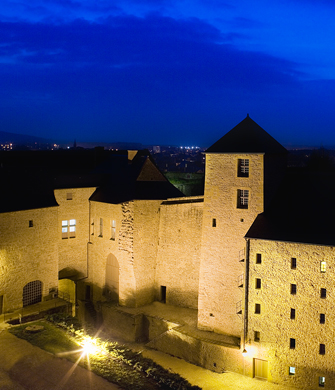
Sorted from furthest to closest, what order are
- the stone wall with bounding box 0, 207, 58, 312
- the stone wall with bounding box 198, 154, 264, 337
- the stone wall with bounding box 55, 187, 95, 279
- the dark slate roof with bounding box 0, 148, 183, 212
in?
the stone wall with bounding box 55, 187, 95, 279, the dark slate roof with bounding box 0, 148, 183, 212, the stone wall with bounding box 0, 207, 58, 312, the stone wall with bounding box 198, 154, 264, 337

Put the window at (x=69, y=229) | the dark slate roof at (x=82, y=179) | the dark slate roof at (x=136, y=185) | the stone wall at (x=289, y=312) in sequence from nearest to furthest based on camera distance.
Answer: the stone wall at (x=289, y=312) < the dark slate roof at (x=82, y=179) < the dark slate roof at (x=136, y=185) < the window at (x=69, y=229)

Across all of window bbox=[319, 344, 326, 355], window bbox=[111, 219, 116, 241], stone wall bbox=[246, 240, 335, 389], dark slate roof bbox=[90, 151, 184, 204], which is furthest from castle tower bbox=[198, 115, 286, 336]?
window bbox=[111, 219, 116, 241]

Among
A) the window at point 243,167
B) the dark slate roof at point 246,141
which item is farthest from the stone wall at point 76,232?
the window at point 243,167

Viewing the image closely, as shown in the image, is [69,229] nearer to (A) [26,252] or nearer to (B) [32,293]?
(A) [26,252]

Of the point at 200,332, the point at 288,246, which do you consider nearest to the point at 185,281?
the point at 200,332

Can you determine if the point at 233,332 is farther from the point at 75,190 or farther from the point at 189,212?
the point at 75,190

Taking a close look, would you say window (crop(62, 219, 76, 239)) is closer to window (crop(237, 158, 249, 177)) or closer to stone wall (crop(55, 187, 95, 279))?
stone wall (crop(55, 187, 95, 279))

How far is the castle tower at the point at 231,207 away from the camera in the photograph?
1135 inches

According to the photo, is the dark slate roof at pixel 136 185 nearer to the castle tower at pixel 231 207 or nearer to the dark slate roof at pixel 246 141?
the castle tower at pixel 231 207

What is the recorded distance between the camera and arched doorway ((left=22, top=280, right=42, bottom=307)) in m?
33.4

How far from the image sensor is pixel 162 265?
116ft

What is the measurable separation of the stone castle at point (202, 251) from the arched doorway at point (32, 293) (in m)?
0.09

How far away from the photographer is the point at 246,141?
96.4ft

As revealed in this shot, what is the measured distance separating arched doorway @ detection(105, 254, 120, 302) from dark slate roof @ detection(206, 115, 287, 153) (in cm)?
1262
